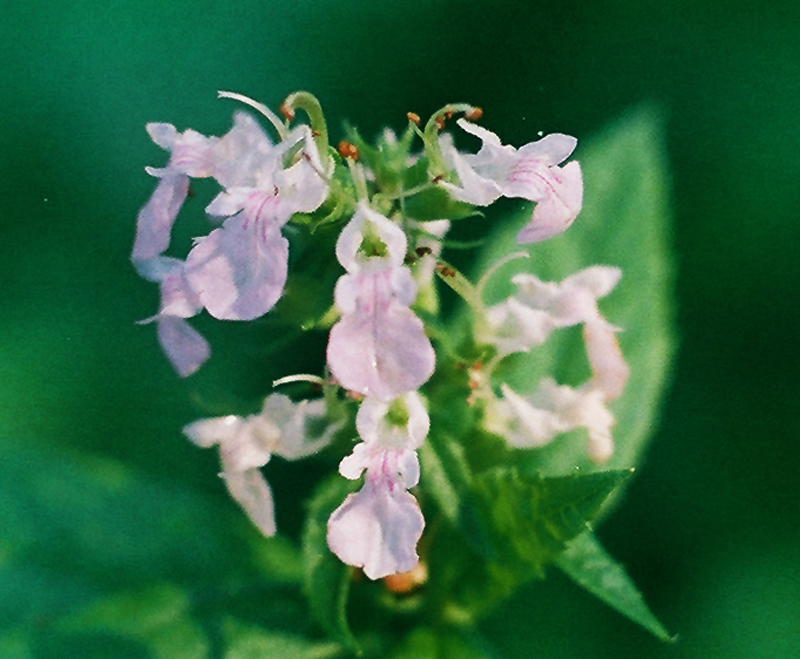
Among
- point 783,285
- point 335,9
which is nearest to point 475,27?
point 335,9

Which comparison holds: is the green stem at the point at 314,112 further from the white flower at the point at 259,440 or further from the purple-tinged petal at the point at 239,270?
the white flower at the point at 259,440

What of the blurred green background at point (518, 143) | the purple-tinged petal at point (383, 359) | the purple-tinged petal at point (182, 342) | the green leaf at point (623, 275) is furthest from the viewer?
the blurred green background at point (518, 143)

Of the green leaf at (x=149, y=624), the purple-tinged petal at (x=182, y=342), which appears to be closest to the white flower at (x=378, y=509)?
the purple-tinged petal at (x=182, y=342)

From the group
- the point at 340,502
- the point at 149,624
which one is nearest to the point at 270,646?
the point at 149,624

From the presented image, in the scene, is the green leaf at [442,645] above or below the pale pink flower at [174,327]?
below

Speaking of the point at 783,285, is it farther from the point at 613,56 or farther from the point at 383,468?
the point at 383,468

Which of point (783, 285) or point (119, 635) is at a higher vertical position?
point (783, 285)


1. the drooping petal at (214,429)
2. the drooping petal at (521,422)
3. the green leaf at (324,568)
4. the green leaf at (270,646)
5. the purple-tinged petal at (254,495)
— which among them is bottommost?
the green leaf at (270,646)

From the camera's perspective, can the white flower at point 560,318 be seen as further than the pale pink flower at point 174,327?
Yes
